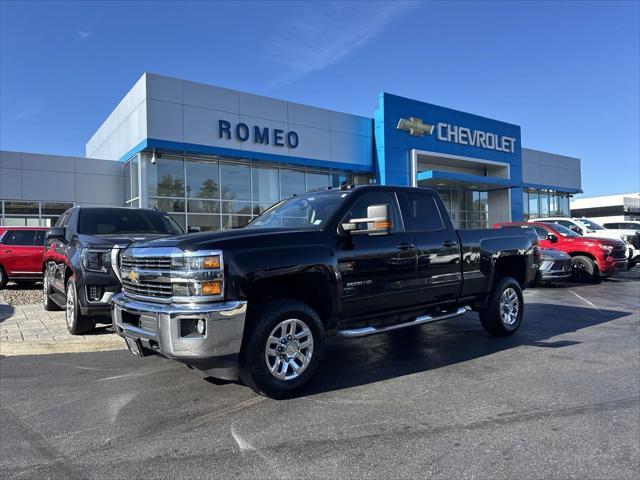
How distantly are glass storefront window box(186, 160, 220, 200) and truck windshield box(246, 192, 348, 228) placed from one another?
47.8 ft

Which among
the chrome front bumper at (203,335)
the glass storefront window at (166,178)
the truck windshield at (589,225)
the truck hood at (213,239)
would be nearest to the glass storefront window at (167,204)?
the glass storefront window at (166,178)

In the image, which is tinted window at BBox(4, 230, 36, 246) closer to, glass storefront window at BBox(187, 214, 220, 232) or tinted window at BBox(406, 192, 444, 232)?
glass storefront window at BBox(187, 214, 220, 232)

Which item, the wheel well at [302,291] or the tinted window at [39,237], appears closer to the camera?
the wheel well at [302,291]

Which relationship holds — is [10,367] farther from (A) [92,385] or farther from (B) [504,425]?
(B) [504,425]

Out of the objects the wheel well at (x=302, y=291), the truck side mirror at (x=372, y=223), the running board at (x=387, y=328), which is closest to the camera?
the wheel well at (x=302, y=291)

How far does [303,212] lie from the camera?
5.60 m

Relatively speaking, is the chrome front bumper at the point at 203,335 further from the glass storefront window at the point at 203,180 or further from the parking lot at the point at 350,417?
the glass storefront window at the point at 203,180

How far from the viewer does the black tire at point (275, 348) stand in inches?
168

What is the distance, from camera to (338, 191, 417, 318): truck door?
16.5 ft

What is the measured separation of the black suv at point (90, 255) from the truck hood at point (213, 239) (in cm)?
155

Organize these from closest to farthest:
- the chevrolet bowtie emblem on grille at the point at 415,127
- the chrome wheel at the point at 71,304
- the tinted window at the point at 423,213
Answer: the tinted window at the point at 423,213 → the chrome wheel at the point at 71,304 → the chevrolet bowtie emblem on grille at the point at 415,127

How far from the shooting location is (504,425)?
3.87 meters

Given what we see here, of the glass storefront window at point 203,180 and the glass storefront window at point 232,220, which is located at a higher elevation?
the glass storefront window at point 203,180

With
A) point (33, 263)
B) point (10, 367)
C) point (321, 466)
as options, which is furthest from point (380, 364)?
point (33, 263)
